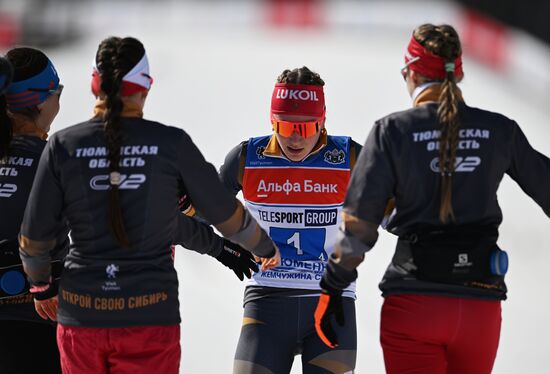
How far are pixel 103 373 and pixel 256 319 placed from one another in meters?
0.97

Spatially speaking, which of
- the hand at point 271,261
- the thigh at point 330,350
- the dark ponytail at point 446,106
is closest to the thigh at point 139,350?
the hand at point 271,261

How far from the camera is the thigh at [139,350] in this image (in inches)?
133

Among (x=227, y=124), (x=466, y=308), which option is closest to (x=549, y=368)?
(x=466, y=308)

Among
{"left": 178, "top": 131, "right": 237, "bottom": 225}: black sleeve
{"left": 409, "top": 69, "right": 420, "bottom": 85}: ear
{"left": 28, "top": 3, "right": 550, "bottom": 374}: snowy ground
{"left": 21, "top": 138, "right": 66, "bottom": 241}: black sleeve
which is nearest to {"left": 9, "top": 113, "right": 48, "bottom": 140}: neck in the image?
{"left": 21, "top": 138, "right": 66, "bottom": 241}: black sleeve

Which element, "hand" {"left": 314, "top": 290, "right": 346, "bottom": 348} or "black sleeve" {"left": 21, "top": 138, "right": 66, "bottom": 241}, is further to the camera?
"hand" {"left": 314, "top": 290, "right": 346, "bottom": 348}

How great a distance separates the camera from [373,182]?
344cm

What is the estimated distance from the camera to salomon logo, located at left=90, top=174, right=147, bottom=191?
11.1 ft

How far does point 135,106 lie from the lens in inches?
138

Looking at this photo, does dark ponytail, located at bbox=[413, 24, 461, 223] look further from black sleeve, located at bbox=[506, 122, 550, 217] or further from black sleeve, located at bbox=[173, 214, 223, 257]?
black sleeve, located at bbox=[173, 214, 223, 257]

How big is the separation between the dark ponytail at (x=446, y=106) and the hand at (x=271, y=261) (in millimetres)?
730

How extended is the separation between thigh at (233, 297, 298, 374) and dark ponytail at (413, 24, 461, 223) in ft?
3.44

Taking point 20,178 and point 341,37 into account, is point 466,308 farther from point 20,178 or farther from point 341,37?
point 341,37

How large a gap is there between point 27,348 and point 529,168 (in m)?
1.85

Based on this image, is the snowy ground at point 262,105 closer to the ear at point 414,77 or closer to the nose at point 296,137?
the nose at point 296,137
